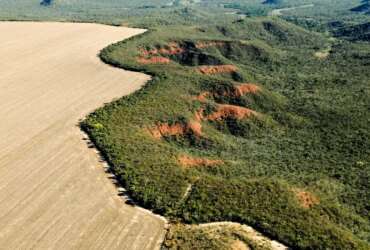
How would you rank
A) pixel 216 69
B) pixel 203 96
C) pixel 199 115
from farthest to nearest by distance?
pixel 216 69 → pixel 203 96 → pixel 199 115

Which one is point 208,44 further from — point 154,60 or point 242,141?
point 242,141

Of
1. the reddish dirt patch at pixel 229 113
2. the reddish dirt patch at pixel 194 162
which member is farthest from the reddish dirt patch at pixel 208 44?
the reddish dirt patch at pixel 194 162

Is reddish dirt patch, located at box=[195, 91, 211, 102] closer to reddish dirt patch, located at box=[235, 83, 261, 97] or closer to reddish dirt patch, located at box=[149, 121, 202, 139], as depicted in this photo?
reddish dirt patch, located at box=[235, 83, 261, 97]

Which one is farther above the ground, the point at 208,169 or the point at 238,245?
the point at 238,245

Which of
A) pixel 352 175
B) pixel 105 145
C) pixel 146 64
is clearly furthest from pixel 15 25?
pixel 352 175

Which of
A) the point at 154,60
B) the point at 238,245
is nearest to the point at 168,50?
the point at 154,60

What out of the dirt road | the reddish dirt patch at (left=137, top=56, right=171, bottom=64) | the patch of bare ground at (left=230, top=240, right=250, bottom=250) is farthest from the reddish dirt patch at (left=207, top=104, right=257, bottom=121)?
the patch of bare ground at (left=230, top=240, right=250, bottom=250)

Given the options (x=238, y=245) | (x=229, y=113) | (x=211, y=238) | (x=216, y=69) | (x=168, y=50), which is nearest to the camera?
(x=238, y=245)

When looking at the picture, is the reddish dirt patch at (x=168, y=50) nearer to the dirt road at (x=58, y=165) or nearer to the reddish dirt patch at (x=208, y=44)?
the reddish dirt patch at (x=208, y=44)
